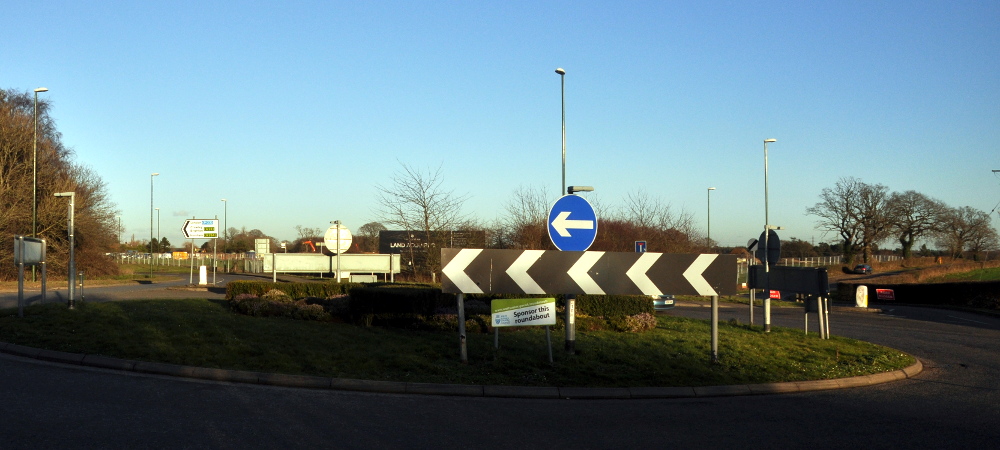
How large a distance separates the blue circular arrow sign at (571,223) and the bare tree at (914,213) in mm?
73460

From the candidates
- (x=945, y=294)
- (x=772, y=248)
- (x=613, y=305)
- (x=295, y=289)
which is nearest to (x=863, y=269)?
(x=945, y=294)


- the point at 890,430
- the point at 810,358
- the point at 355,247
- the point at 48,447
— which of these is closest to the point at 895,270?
the point at 355,247

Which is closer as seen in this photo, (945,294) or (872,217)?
(945,294)

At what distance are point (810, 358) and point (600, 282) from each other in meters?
3.90

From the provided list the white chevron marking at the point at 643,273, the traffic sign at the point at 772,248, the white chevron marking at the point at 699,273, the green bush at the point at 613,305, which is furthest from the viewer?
the traffic sign at the point at 772,248

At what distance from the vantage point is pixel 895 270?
6831 cm

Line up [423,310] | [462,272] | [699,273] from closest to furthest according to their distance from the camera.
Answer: [462,272]
[699,273]
[423,310]

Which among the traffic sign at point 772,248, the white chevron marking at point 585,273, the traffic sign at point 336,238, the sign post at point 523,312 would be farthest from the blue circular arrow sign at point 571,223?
the traffic sign at point 336,238

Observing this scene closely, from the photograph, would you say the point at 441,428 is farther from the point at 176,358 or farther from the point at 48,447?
the point at 176,358

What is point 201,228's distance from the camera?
3750 cm

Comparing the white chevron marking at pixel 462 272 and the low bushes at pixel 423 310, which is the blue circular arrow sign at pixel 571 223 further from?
the low bushes at pixel 423 310

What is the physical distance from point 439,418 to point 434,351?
10.4 ft

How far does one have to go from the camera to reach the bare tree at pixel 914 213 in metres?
73.2

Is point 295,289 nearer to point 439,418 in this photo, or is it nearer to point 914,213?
point 439,418
